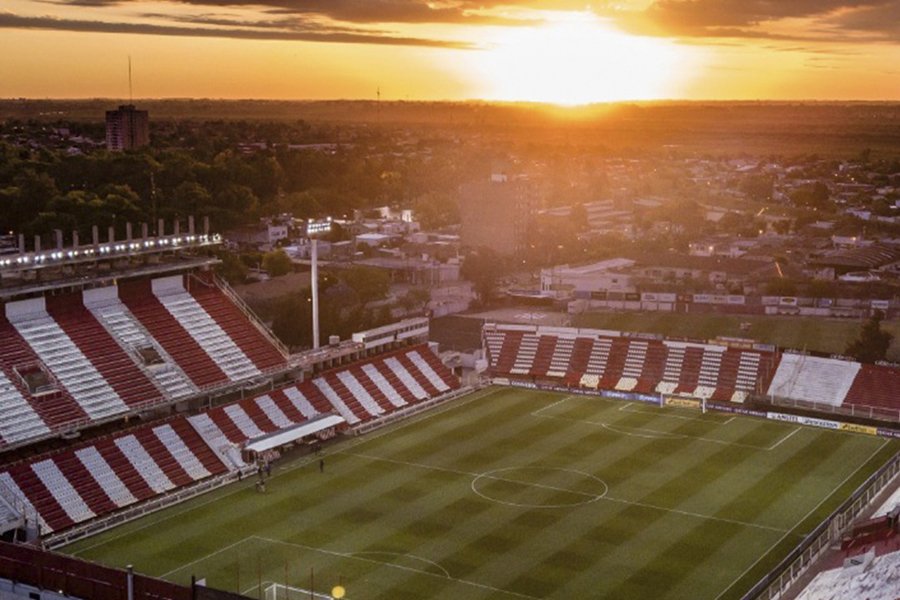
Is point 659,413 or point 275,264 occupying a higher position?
point 275,264

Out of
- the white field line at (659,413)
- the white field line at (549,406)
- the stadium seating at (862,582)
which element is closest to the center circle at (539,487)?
the white field line at (549,406)

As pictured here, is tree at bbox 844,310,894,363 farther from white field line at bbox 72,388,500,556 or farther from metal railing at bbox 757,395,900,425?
white field line at bbox 72,388,500,556

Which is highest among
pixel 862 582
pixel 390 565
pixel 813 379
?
pixel 862 582

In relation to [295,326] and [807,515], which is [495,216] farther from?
[807,515]

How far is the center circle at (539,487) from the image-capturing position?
36125 mm

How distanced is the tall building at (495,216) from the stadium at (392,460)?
4260 cm

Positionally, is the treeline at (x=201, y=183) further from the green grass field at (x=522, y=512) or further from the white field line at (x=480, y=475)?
the green grass field at (x=522, y=512)

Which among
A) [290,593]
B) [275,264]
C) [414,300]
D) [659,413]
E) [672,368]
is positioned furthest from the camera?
[275,264]

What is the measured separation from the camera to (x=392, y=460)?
133 feet

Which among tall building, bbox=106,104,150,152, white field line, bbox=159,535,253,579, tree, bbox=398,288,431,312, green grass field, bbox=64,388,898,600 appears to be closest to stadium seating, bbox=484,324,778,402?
green grass field, bbox=64,388,898,600

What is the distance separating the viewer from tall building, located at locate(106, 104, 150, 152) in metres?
130

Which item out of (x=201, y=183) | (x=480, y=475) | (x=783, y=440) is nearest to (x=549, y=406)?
(x=783, y=440)

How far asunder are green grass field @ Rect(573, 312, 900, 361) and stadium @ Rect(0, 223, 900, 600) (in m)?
11.6

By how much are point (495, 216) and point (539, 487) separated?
61.6 metres
